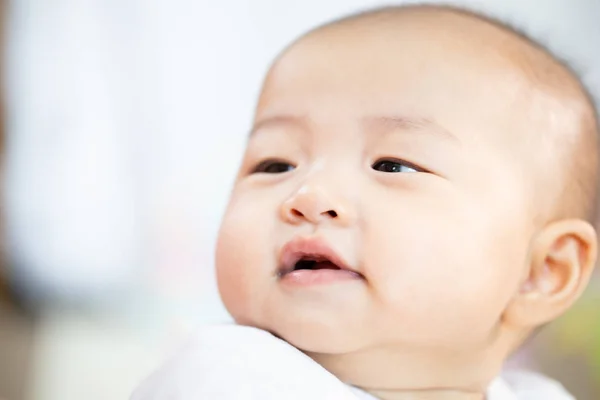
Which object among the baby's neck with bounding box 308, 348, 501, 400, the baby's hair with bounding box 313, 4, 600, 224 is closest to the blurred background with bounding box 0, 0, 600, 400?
the baby's hair with bounding box 313, 4, 600, 224

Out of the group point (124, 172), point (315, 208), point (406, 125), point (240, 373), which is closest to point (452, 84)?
point (406, 125)

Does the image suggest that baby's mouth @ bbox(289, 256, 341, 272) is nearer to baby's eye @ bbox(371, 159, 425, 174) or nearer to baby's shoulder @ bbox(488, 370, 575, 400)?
baby's eye @ bbox(371, 159, 425, 174)

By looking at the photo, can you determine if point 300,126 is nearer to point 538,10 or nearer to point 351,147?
point 351,147

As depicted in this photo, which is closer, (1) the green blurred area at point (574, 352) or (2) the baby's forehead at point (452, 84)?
(2) the baby's forehead at point (452, 84)

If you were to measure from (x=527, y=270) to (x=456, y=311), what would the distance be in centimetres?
8

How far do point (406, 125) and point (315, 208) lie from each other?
10 cm

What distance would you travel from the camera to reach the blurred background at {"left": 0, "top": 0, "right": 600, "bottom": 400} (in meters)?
0.82

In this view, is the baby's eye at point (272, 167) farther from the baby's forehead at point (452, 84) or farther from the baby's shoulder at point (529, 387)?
the baby's shoulder at point (529, 387)

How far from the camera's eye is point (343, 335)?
1.87 ft

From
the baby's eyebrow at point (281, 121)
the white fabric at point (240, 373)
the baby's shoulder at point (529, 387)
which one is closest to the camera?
the white fabric at point (240, 373)

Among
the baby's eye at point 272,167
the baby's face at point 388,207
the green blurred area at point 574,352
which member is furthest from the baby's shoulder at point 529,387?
the baby's eye at point 272,167

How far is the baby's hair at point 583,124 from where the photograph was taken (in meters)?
0.64

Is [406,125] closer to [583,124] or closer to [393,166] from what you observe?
[393,166]

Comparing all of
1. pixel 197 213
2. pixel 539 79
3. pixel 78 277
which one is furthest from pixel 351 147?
pixel 78 277
